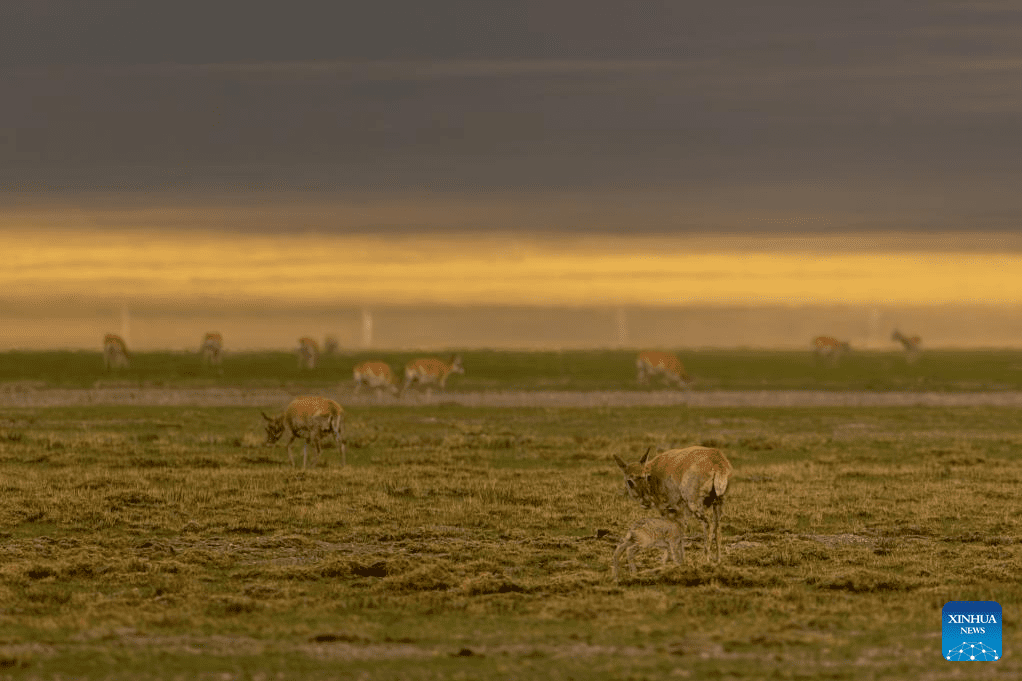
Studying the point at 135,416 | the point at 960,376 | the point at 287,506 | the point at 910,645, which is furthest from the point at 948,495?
the point at 960,376

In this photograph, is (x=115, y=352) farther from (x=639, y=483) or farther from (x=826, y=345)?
(x=639, y=483)

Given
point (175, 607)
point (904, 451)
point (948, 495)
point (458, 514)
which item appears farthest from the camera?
point (904, 451)

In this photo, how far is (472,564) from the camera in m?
23.2

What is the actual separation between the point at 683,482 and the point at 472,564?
3.48 m

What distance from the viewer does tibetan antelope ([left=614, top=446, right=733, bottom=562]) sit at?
72.0 feet

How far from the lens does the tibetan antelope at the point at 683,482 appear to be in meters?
22.0

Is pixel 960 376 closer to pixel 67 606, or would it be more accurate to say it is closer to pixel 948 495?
pixel 948 495

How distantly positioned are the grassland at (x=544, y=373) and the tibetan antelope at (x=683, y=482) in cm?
5511

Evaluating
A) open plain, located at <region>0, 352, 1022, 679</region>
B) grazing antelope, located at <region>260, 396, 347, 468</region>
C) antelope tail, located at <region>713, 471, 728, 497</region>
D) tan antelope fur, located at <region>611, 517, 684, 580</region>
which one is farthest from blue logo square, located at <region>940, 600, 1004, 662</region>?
grazing antelope, located at <region>260, 396, 347, 468</region>

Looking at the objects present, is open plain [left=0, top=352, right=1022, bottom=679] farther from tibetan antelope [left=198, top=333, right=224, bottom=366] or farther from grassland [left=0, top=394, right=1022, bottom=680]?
tibetan antelope [left=198, top=333, right=224, bottom=366]

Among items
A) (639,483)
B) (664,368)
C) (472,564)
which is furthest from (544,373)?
(639,483)

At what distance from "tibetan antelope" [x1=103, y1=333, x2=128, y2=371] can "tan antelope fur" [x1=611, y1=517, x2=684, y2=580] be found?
73.3 m

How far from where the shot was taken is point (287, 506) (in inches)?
1200

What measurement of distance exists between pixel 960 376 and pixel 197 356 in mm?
51137
